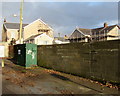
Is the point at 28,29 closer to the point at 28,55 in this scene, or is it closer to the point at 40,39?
the point at 40,39

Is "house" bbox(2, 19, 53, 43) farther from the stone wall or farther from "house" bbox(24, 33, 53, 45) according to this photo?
the stone wall

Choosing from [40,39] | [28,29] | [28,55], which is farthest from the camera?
[28,29]

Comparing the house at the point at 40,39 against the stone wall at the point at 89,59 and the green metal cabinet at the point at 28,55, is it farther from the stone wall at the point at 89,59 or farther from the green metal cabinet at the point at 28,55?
the stone wall at the point at 89,59

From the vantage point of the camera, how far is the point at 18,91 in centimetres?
596

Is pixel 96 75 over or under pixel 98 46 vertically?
under

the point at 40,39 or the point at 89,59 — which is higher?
the point at 40,39

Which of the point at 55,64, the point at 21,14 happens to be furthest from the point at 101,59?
the point at 21,14

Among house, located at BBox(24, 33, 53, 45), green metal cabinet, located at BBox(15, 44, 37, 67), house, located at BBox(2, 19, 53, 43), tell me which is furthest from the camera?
house, located at BBox(2, 19, 53, 43)

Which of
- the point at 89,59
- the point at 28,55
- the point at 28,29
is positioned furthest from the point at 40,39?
the point at 89,59

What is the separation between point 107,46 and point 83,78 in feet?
8.22

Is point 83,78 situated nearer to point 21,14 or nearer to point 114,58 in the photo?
point 114,58

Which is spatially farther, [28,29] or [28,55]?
[28,29]

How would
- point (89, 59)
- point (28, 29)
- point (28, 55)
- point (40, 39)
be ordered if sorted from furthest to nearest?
point (28, 29) < point (40, 39) < point (28, 55) < point (89, 59)

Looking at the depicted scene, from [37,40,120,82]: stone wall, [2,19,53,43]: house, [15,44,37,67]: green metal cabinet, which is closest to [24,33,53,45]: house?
[2,19,53,43]: house
